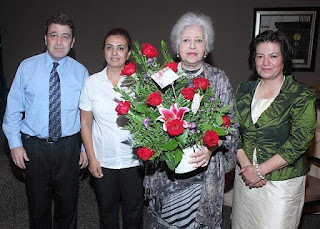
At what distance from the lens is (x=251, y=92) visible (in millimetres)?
2021

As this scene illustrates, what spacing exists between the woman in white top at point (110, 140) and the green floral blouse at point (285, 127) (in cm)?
76

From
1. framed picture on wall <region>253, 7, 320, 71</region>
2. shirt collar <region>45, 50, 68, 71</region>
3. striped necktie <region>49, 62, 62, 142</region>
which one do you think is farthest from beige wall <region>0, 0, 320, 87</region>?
striped necktie <region>49, 62, 62, 142</region>

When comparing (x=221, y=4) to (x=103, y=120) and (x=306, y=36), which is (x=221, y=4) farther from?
(x=103, y=120)

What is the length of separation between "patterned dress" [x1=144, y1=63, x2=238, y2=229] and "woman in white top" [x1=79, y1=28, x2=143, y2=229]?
0.22m

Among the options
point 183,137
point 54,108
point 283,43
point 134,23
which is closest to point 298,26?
point 134,23

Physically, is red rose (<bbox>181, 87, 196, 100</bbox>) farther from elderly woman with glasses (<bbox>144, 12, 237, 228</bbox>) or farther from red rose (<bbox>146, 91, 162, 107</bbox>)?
elderly woman with glasses (<bbox>144, 12, 237, 228</bbox>)

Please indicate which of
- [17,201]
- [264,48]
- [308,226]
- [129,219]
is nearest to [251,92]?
[264,48]

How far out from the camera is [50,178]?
7.52 feet

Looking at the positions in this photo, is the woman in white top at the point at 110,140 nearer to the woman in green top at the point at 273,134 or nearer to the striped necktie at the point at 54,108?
the striped necktie at the point at 54,108

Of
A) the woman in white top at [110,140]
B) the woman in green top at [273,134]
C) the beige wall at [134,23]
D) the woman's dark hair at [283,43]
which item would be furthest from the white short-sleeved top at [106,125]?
the beige wall at [134,23]

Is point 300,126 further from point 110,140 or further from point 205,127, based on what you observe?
point 110,140

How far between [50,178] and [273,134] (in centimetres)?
150

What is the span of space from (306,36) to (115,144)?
3824 millimetres

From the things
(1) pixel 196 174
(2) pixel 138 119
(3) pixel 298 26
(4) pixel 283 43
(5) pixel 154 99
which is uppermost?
(3) pixel 298 26
